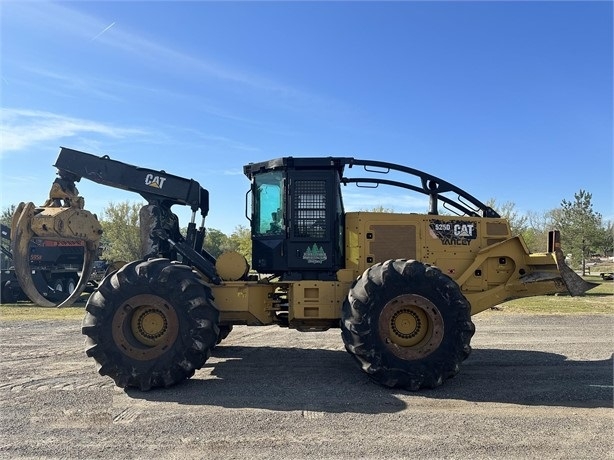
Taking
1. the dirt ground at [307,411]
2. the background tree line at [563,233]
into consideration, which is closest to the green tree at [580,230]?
the background tree line at [563,233]

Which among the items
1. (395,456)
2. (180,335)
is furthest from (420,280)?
(180,335)

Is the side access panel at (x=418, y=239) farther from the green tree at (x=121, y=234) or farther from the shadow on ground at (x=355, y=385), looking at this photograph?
the green tree at (x=121, y=234)

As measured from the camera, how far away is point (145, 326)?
6.57 meters

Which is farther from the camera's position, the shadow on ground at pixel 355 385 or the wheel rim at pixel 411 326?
the wheel rim at pixel 411 326

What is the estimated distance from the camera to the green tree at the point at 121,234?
1585 inches

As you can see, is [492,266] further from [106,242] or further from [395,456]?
[106,242]

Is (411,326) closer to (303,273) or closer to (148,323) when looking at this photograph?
(303,273)

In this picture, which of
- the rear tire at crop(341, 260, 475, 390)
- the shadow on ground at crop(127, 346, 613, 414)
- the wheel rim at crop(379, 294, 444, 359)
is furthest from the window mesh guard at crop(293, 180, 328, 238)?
the shadow on ground at crop(127, 346, 613, 414)

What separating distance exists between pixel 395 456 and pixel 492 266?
436cm

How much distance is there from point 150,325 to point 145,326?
2.7 inches

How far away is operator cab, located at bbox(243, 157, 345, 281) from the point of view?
736cm

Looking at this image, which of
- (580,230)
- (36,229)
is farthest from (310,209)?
(580,230)

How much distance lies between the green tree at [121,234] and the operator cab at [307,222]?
34.7 metres

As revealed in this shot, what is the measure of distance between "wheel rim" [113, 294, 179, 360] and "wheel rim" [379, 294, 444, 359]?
2847mm
